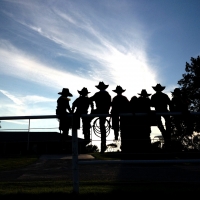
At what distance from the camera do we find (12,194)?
3.52 m

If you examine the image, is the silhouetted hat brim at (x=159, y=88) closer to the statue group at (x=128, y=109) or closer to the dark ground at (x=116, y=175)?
the statue group at (x=128, y=109)

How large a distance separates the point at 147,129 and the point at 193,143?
1.02 metres

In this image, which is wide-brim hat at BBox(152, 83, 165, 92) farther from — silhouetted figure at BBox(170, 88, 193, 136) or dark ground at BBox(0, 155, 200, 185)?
dark ground at BBox(0, 155, 200, 185)

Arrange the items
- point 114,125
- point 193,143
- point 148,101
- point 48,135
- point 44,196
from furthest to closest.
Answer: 1. point 48,135
2. point 148,101
3. point 193,143
4. point 114,125
5. point 44,196

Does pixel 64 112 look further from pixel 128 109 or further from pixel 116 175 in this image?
pixel 116 175

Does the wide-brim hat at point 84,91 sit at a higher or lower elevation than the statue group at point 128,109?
higher

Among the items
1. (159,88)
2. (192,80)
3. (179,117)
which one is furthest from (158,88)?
(192,80)

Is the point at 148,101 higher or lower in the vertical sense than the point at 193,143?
higher

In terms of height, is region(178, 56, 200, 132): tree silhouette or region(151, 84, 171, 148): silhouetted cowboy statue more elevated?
region(178, 56, 200, 132): tree silhouette

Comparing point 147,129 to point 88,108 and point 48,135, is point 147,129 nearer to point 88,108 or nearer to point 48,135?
point 88,108

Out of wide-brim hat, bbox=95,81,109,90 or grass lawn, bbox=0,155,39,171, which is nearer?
wide-brim hat, bbox=95,81,109,90

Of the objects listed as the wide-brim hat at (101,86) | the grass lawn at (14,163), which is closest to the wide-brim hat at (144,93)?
the wide-brim hat at (101,86)

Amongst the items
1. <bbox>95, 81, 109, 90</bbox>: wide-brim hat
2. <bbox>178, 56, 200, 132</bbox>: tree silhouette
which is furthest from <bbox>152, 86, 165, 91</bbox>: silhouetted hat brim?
<bbox>178, 56, 200, 132</bbox>: tree silhouette

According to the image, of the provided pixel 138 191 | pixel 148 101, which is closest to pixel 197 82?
pixel 148 101
